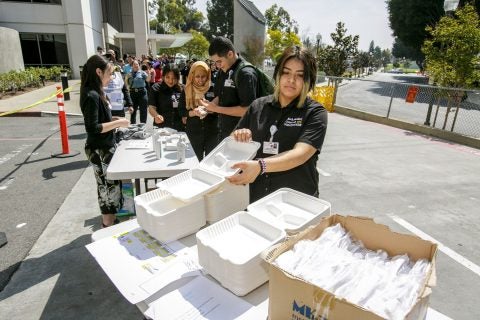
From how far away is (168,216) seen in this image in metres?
1.73

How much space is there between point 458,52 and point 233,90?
8.48m

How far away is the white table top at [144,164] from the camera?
8.98ft

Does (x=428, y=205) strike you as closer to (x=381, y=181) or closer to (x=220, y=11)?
(x=381, y=181)

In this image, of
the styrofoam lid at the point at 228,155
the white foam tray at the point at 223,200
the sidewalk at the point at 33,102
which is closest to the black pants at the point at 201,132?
the styrofoam lid at the point at 228,155

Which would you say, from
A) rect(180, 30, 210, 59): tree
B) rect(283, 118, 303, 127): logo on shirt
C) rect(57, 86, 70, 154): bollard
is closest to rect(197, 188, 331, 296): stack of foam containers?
rect(283, 118, 303, 127): logo on shirt

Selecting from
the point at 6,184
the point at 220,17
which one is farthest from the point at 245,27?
the point at 220,17

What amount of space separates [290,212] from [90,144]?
8.18 ft

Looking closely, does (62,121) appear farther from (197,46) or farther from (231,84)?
(197,46)

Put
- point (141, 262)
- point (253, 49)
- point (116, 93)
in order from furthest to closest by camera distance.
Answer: point (253, 49) → point (116, 93) → point (141, 262)

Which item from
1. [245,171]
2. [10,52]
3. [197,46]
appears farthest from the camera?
[197,46]

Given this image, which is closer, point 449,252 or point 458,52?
point 449,252

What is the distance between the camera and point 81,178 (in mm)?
5453

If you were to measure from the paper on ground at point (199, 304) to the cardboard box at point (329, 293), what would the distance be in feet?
0.72

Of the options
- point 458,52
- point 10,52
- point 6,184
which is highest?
point 458,52
